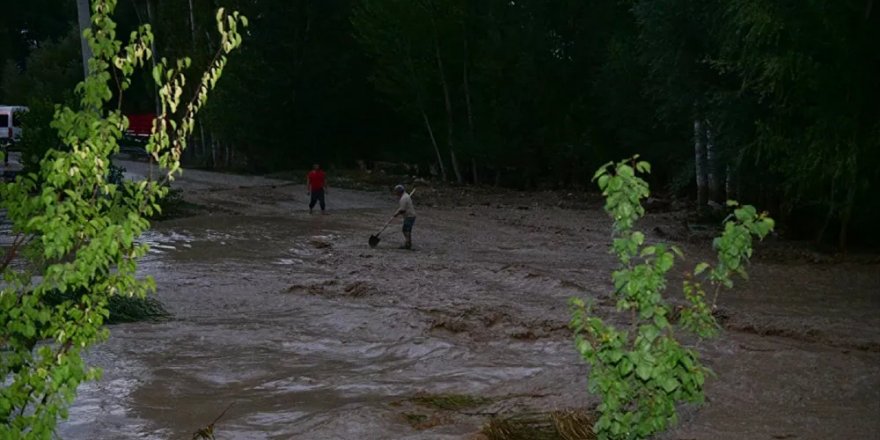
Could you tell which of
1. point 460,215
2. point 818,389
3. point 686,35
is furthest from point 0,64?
point 818,389

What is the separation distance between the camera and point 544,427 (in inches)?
385

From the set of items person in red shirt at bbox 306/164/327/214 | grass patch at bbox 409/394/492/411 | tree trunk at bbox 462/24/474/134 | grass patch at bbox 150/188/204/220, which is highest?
tree trunk at bbox 462/24/474/134

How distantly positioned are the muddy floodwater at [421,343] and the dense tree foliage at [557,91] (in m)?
2.80

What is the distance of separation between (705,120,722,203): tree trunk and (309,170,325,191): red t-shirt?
12.1 meters

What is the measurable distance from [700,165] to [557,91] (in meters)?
12.4

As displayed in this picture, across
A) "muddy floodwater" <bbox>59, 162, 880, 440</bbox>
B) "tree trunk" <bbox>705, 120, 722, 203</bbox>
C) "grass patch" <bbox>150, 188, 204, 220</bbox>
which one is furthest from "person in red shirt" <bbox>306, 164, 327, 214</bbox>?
"tree trunk" <bbox>705, 120, 722, 203</bbox>

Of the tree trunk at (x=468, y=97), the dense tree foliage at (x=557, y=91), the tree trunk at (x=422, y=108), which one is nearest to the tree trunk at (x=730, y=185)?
the dense tree foliage at (x=557, y=91)

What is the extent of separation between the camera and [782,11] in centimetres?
2158

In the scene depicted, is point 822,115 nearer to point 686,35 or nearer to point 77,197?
Answer: point 686,35

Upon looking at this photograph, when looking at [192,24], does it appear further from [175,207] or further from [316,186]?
[175,207]

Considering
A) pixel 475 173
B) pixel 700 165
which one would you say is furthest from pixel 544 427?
pixel 475 173

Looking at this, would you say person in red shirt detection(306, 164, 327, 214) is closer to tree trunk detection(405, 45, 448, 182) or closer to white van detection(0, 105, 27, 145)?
tree trunk detection(405, 45, 448, 182)

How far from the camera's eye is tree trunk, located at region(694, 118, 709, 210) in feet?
Answer: 97.2

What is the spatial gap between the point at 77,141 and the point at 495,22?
37340 millimetres
